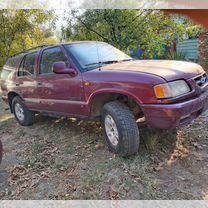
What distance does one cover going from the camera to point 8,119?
23.0 ft

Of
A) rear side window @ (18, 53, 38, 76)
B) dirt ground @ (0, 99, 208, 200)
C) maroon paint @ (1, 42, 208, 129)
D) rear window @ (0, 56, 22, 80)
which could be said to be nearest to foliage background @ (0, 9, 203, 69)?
rear window @ (0, 56, 22, 80)

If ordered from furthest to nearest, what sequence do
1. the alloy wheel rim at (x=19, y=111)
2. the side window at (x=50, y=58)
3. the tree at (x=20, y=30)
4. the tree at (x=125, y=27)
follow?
the tree at (x=20, y=30)
the tree at (x=125, y=27)
the alloy wheel rim at (x=19, y=111)
the side window at (x=50, y=58)

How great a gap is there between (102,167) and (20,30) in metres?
11.4

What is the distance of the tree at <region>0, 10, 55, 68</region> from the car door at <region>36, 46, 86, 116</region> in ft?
24.1

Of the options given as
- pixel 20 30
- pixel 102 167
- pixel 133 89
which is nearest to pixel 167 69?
pixel 133 89

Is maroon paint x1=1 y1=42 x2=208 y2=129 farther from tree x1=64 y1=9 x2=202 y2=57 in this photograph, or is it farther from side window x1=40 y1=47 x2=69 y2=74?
tree x1=64 y1=9 x2=202 y2=57

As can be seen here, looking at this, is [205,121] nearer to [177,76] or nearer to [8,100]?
[177,76]

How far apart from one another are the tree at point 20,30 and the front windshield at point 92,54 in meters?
7.67

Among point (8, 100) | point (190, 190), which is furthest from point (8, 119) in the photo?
point (190, 190)

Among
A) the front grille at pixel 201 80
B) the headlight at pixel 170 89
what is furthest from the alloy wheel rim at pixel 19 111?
the front grille at pixel 201 80

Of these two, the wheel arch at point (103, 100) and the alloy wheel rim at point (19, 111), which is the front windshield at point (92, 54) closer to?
the wheel arch at point (103, 100)

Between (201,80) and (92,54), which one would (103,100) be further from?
(201,80)

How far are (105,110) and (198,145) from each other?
1568mm

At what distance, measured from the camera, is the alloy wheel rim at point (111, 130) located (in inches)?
148
